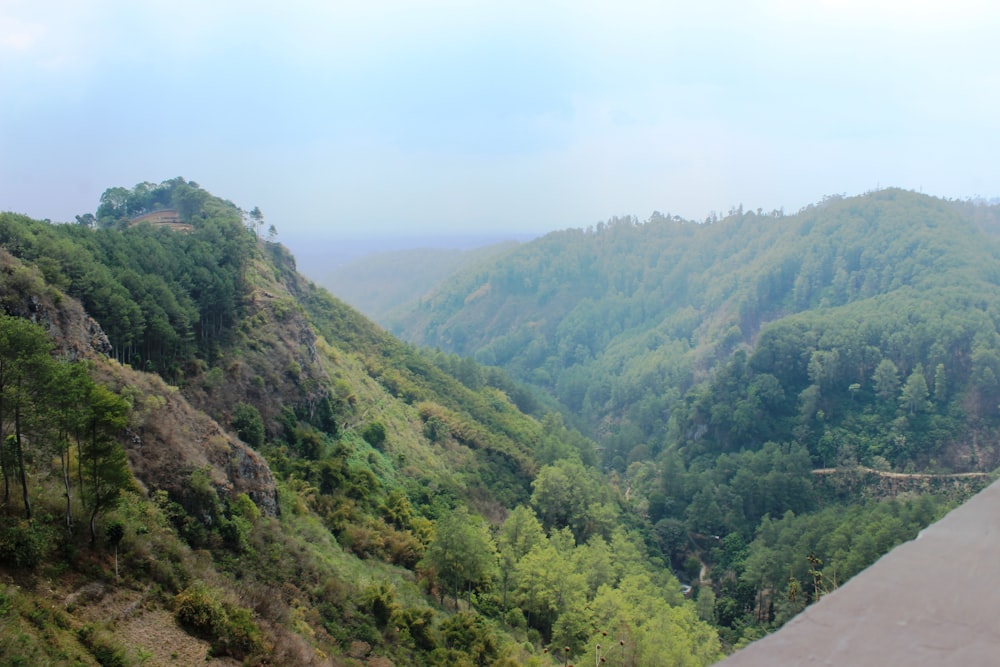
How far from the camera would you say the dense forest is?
41.2ft

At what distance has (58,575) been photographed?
11.6m

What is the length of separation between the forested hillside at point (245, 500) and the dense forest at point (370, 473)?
9 centimetres

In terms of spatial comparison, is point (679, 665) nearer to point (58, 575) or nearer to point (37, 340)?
point (58, 575)

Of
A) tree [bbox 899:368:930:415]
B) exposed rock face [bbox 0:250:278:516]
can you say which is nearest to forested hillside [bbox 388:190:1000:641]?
tree [bbox 899:368:930:415]

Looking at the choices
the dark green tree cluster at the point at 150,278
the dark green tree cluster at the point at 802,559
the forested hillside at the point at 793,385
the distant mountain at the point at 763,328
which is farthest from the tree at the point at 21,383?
the distant mountain at the point at 763,328

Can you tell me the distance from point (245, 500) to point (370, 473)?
9099mm

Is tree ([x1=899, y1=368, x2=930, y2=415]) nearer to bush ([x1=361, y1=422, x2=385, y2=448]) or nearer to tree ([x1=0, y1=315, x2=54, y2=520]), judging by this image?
bush ([x1=361, y1=422, x2=385, y2=448])

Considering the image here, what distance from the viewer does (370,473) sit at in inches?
1064

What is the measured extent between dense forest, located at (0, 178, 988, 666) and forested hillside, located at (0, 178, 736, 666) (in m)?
0.09

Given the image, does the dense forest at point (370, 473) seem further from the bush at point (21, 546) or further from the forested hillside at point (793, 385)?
the forested hillside at point (793, 385)

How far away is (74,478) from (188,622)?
13.6ft

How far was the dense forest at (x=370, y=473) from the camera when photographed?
1255 centimetres

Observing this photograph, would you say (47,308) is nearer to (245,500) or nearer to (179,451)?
(179,451)

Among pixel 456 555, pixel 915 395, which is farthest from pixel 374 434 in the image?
pixel 915 395
